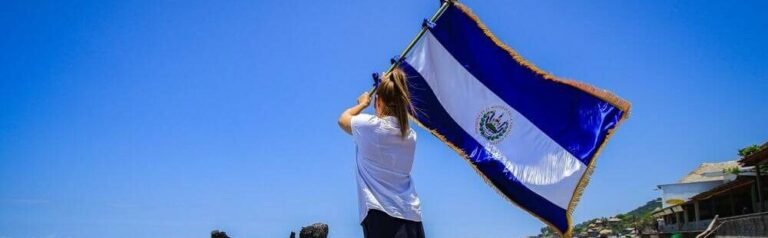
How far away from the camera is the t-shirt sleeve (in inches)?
114

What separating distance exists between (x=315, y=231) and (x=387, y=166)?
134 centimetres

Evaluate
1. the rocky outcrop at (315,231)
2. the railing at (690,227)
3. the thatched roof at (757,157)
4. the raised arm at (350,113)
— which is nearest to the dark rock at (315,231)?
the rocky outcrop at (315,231)

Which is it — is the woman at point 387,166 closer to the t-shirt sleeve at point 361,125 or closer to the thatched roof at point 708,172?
the t-shirt sleeve at point 361,125

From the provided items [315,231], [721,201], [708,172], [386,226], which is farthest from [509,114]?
[708,172]

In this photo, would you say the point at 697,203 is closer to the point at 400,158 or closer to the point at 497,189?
the point at 497,189

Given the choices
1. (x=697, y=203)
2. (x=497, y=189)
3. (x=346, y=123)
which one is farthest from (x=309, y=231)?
(x=697, y=203)

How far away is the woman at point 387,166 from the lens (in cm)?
282

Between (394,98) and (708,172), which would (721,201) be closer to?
(708,172)

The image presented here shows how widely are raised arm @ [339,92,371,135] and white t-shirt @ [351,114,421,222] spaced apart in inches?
3.3

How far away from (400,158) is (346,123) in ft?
1.09

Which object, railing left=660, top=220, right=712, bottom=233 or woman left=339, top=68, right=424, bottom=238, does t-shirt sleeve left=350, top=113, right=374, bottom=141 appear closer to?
woman left=339, top=68, right=424, bottom=238

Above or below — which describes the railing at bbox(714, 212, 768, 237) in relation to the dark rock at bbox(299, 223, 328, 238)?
above

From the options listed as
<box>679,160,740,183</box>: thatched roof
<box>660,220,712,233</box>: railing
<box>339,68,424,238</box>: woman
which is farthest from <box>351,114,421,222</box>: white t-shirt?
<box>679,160,740,183</box>: thatched roof

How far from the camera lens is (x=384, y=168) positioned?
9.54 ft
